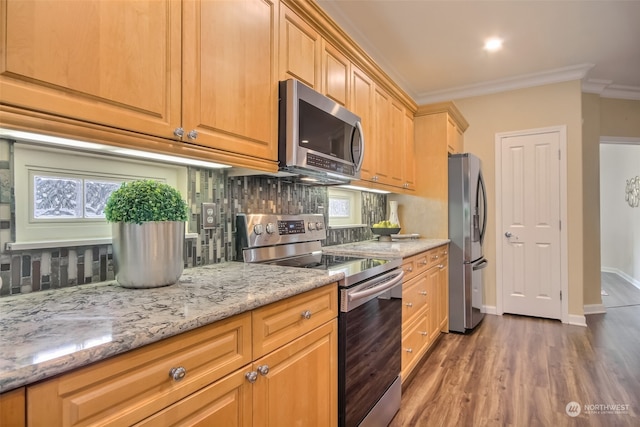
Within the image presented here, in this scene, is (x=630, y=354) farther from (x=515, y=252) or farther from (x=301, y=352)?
(x=301, y=352)

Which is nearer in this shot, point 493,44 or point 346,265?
point 346,265

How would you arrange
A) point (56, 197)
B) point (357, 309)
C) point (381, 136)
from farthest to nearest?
1. point (381, 136)
2. point (357, 309)
3. point (56, 197)

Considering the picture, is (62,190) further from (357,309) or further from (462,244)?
(462,244)

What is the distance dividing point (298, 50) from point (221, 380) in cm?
150

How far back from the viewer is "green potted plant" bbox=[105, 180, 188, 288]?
105 cm

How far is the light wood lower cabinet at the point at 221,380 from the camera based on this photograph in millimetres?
616

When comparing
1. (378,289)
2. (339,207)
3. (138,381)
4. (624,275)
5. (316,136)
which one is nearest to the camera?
(138,381)

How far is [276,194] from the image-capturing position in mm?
2006

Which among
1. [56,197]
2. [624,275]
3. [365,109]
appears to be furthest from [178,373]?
[624,275]

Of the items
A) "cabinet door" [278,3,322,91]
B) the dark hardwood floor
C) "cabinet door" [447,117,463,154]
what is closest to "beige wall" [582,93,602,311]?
the dark hardwood floor

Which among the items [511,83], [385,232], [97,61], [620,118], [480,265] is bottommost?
[480,265]

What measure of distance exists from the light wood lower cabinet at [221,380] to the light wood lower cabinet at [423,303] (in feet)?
3.08

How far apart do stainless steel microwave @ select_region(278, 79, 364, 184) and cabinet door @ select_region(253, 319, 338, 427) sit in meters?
0.77

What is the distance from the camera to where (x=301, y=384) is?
46.8 inches
